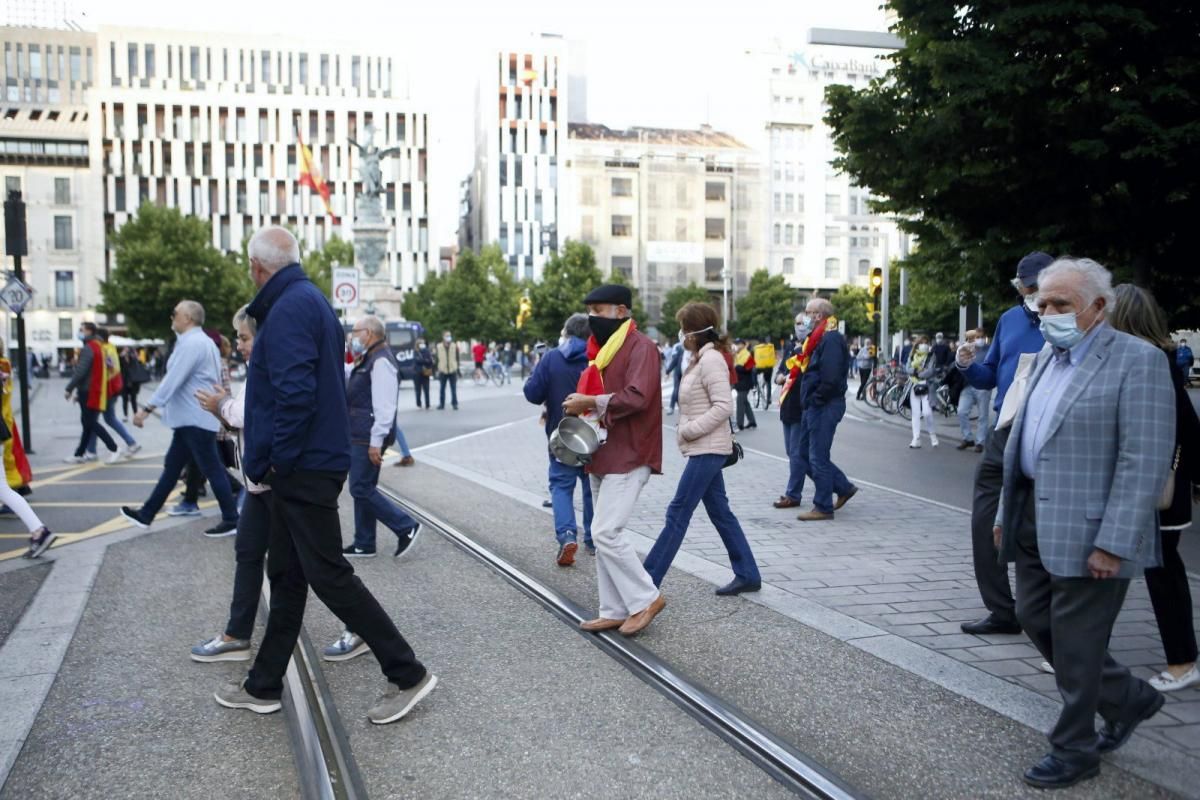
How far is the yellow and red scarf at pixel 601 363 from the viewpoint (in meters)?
5.17

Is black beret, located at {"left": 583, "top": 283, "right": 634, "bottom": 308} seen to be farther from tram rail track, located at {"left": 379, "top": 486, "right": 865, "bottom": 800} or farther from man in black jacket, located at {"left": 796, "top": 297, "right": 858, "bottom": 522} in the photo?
man in black jacket, located at {"left": 796, "top": 297, "right": 858, "bottom": 522}

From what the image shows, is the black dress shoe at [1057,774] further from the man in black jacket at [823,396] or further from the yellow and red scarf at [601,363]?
the man in black jacket at [823,396]

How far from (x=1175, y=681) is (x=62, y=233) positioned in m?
83.9

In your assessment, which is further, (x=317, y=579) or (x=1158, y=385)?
(x=317, y=579)

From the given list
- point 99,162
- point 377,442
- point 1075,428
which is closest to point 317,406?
point 1075,428

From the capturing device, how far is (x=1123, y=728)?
3.60 meters

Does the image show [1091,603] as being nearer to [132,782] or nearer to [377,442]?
[132,782]

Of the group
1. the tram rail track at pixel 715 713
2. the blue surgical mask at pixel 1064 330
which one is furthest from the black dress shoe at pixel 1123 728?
the blue surgical mask at pixel 1064 330

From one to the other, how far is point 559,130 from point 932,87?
3163 inches

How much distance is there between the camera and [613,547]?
520 centimetres

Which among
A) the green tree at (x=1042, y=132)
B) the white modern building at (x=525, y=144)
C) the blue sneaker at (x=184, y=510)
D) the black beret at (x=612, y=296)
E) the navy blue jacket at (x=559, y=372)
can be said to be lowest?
the blue sneaker at (x=184, y=510)

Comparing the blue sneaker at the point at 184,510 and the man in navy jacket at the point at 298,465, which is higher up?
the man in navy jacket at the point at 298,465

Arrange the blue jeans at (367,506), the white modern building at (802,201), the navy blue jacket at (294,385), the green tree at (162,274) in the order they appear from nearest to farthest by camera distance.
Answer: the navy blue jacket at (294,385), the blue jeans at (367,506), the green tree at (162,274), the white modern building at (802,201)

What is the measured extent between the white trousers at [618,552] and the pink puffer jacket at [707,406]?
545 mm
